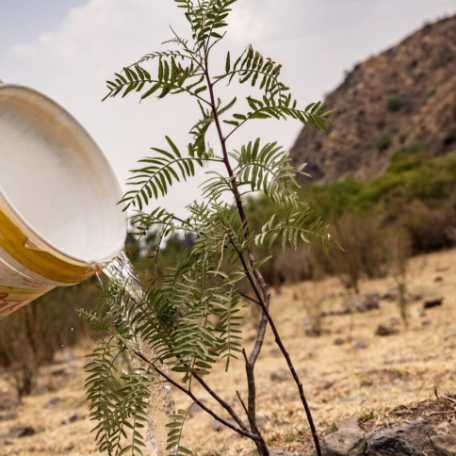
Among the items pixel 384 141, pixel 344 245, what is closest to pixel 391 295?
pixel 344 245

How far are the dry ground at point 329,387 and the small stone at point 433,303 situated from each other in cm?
8

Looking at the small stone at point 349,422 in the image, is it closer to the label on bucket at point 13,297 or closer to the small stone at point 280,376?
the label on bucket at point 13,297

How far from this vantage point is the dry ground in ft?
7.74

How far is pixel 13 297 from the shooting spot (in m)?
1.43

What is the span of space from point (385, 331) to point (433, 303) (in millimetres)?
1219

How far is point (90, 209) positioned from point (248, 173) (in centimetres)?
63

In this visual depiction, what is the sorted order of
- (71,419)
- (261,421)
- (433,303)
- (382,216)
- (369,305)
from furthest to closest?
(382,216) < (369,305) < (433,303) < (71,419) < (261,421)

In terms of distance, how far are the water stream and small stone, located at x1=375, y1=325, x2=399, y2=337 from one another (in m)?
4.30

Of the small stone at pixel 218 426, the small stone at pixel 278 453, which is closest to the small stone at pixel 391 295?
the small stone at pixel 218 426

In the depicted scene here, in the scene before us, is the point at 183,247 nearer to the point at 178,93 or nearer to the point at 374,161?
the point at 178,93

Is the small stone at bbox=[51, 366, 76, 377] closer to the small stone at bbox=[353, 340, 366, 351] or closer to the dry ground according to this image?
the dry ground

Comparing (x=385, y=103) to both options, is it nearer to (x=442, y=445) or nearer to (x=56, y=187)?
(x=442, y=445)

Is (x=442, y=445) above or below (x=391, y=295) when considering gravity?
above

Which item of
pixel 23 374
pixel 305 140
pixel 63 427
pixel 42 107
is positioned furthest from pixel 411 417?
pixel 305 140
